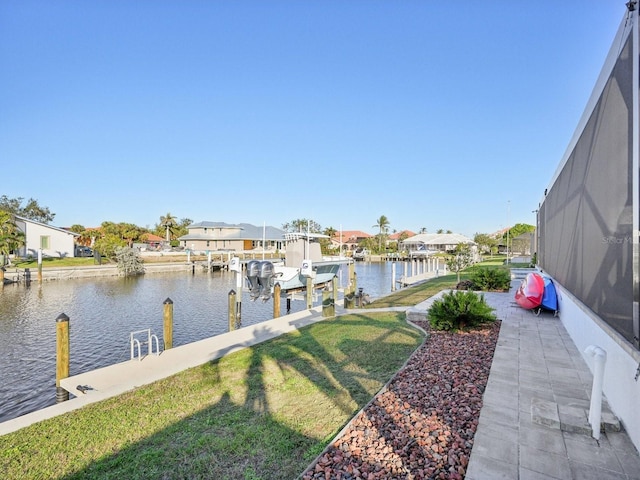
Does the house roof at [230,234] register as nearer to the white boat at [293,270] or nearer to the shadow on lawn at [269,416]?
the white boat at [293,270]

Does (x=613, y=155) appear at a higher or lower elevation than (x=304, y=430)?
higher

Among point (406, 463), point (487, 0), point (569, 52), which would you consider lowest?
point (406, 463)

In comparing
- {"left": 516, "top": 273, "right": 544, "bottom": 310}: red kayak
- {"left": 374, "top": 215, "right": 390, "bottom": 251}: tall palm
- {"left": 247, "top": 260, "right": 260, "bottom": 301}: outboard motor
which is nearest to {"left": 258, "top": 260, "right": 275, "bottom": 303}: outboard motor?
{"left": 247, "top": 260, "right": 260, "bottom": 301}: outboard motor

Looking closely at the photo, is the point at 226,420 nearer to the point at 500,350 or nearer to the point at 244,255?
the point at 500,350

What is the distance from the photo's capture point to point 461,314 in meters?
7.04

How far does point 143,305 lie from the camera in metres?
17.2

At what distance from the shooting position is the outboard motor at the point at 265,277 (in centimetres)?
1546

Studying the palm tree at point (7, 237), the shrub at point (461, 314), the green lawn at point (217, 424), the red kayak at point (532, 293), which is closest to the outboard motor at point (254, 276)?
the green lawn at point (217, 424)

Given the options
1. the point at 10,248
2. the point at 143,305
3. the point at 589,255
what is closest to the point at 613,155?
the point at 589,255

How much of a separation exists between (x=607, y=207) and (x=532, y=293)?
17.2 feet

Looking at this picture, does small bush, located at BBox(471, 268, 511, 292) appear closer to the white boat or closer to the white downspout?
the white boat

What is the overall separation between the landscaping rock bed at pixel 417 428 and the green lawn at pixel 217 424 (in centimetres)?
35

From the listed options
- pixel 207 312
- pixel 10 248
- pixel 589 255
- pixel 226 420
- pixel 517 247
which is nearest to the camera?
pixel 226 420

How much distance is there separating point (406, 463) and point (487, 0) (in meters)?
13.6
